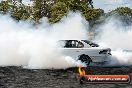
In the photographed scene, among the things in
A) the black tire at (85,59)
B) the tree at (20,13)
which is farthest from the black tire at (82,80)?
the tree at (20,13)

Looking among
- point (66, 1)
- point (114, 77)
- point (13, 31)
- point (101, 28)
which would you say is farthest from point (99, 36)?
point (114, 77)

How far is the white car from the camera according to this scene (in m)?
20.2

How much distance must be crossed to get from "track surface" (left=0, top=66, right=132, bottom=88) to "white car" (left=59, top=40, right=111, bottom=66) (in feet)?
3.36

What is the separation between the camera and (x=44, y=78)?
53.0 ft

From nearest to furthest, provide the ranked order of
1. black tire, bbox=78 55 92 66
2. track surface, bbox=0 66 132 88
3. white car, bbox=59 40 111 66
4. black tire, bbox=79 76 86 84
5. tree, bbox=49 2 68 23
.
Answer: track surface, bbox=0 66 132 88 < black tire, bbox=79 76 86 84 < white car, bbox=59 40 111 66 < black tire, bbox=78 55 92 66 < tree, bbox=49 2 68 23

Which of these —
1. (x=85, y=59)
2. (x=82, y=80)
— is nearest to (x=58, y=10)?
(x=85, y=59)

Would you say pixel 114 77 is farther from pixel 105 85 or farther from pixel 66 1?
pixel 66 1

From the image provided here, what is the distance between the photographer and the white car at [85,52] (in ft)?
66.1

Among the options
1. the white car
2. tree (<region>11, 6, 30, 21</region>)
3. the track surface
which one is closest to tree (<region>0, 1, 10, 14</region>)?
tree (<region>11, 6, 30, 21</region>)

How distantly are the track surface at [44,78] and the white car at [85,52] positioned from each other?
102 centimetres

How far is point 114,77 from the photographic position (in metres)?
14.6

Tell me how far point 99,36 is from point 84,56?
21.5 metres

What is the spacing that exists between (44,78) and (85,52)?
467cm

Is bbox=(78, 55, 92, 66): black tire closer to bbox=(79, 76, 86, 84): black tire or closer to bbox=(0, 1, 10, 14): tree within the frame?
bbox=(79, 76, 86, 84): black tire
